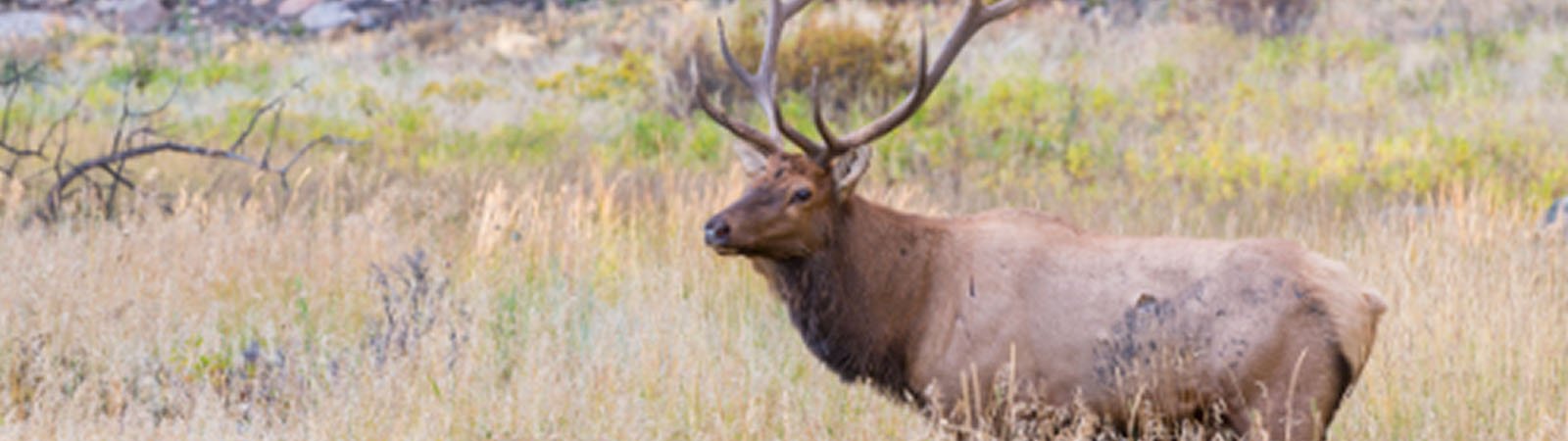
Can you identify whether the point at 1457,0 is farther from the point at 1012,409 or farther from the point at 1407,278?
the point at 1012,409

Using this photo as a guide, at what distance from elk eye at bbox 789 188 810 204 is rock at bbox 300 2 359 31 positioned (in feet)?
72.7

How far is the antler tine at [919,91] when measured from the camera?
5227mm

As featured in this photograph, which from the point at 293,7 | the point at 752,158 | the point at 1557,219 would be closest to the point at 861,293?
the point at 752,158

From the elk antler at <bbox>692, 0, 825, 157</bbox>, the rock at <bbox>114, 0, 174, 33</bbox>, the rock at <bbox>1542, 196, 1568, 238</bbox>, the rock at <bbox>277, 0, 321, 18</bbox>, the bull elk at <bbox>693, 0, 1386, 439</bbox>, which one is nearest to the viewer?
the bull elk at <bbox>693, 0, 1386, 439</bbox>

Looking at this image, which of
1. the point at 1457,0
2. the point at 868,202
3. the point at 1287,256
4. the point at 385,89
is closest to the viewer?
the point at 1287,256

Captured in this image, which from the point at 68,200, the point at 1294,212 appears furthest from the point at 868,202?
the point at 68,200

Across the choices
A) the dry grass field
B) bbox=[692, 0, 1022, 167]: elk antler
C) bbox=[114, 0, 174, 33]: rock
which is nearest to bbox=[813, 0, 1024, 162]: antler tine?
bbox=[692, 0, 1022, 167]: elk antler

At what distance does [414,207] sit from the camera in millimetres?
9961

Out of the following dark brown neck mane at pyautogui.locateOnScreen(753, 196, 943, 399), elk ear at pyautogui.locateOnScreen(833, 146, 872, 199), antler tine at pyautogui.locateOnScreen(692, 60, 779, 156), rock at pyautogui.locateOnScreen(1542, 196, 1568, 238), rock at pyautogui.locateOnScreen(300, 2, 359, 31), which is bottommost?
rock at pyautogui.locateOnScreen(1542, 196, 1568, 238)

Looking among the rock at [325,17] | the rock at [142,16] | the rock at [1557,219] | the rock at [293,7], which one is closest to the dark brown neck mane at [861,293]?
the rock at [1557,219]

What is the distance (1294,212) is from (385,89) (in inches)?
440

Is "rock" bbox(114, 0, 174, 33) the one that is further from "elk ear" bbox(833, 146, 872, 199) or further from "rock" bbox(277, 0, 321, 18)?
"elk ear" bbox(833, 146, 872, 199)

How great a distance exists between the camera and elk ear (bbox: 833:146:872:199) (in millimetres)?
5152

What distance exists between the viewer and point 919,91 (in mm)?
5434
